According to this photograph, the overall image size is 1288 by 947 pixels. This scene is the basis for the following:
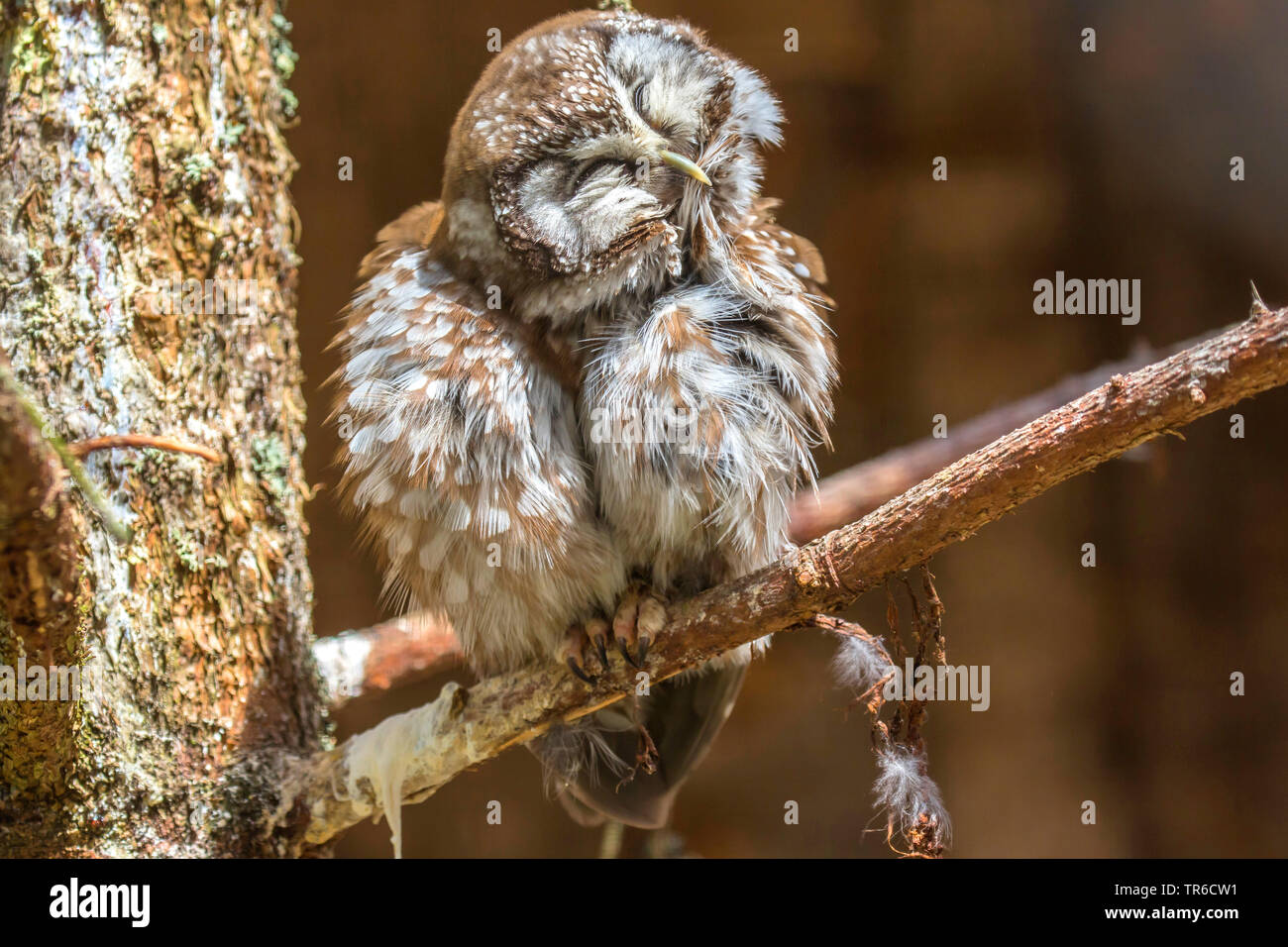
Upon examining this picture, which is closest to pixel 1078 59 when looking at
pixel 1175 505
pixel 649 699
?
pixel 1175 505

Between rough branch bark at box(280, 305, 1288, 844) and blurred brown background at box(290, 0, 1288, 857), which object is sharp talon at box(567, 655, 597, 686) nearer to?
rough branch bark at box(280, 305, 1288, 844)

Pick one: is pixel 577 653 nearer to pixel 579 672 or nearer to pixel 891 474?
pixel 579 672

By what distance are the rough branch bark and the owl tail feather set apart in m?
0.32

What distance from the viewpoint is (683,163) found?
1503 mm

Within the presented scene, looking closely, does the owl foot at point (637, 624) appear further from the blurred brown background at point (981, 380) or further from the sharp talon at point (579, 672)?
the blurred brown background at point (981, 380)

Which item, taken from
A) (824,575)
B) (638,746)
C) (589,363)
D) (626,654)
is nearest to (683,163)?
(589,363)

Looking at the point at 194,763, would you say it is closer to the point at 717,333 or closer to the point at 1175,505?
the point at 717,333

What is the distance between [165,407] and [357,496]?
1.25 feet

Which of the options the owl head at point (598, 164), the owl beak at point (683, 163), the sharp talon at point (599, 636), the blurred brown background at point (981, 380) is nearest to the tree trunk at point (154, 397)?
the owl head at point (598, 164)

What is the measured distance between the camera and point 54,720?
1395 millimetres

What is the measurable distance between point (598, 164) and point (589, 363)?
0.31 m

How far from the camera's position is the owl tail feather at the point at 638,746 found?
195cm

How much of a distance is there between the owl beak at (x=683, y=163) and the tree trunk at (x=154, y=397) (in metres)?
0.81

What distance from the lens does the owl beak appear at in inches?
59.1
